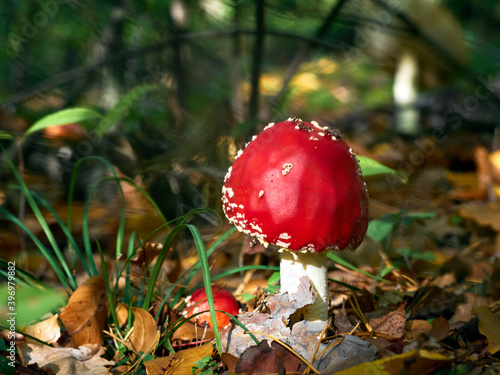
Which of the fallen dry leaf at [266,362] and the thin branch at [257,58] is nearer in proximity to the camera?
the fallen dry leaf at [266,362]

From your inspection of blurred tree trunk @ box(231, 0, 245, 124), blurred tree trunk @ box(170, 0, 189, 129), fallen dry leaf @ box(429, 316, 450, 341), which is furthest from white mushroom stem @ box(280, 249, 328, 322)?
blurred tree trunk @ box(170, 0, 189, 129)

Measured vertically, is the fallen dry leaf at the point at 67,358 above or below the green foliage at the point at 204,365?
below

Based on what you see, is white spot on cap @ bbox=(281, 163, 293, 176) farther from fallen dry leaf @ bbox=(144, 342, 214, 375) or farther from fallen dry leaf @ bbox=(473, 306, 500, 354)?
fallen dry leaf @ bbox=(473, 306, 500, 354)

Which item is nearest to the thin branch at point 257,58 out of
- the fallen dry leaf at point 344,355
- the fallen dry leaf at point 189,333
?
the fallen dry leaf at point 189,333

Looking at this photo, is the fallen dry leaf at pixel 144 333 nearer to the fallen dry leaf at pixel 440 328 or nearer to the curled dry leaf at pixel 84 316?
the curled dry leaf at pixel 84 316

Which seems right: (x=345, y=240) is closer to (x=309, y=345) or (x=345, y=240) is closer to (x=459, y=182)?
(x=309, y=345)

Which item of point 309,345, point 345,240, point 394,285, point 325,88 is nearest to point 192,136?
point 325,88
